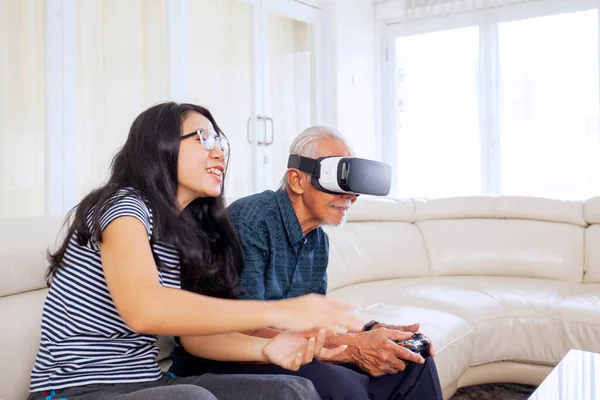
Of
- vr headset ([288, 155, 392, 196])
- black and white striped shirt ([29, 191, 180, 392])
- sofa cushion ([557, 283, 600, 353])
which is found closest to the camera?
black and white striped shirt ([29, 191, 180, 392])

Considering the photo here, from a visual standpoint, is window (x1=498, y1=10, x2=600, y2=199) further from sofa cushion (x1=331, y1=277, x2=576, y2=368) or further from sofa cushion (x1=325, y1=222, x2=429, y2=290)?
sofa cushion (x1=331, y1=277, x2=576, y2=368)

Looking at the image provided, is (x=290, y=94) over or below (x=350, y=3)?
below

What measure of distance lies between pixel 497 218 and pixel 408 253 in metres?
0.56

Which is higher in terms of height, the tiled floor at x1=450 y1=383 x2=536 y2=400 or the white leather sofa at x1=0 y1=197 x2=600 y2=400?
the white leather sofa at x1=0 y1=197 x2=600 y2=400

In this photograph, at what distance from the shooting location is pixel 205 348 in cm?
131

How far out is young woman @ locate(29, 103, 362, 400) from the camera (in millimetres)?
950

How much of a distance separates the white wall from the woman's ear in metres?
2.71

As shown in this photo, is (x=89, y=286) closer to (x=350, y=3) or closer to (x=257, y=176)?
(x=257, y=176)

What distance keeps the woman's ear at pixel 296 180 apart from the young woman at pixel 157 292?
30 cm

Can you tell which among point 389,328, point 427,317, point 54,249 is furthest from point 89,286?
point 427,317

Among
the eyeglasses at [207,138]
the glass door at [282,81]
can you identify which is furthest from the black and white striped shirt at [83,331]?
the glass door at [282,81]

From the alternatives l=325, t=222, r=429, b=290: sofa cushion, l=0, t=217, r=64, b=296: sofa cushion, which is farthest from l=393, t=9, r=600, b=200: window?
l=0, t=217, r=64, b=296: sofa cushion

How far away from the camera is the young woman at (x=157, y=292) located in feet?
3.12

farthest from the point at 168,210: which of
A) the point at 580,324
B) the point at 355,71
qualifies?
the point at 355,71
